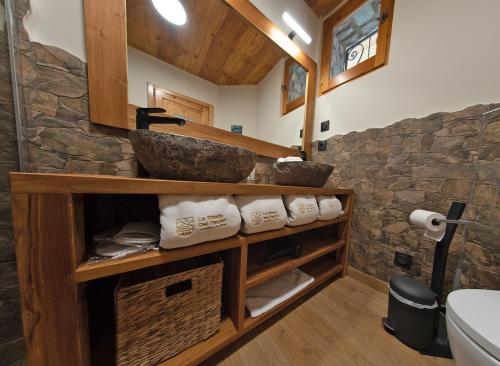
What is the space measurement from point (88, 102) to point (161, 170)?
0.45 metres

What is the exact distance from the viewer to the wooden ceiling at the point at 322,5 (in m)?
1.34

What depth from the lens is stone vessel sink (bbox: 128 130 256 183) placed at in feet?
→ 1.65

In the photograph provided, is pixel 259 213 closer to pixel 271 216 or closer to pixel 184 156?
pixel 271 216

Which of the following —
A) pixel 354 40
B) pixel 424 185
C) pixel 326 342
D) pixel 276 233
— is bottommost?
pixel 326 342

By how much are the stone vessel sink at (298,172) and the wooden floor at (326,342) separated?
697mm

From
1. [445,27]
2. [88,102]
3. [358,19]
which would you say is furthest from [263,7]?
[88,102]

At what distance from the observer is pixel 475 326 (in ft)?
1.55

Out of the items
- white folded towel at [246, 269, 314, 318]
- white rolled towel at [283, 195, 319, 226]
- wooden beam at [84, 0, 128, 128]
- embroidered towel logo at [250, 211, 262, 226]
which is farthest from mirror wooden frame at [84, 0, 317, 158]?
white folded towel at [246, 269, 314, 318]

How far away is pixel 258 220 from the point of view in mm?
655

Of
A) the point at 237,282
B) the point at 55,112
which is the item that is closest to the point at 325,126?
the point at 237,282

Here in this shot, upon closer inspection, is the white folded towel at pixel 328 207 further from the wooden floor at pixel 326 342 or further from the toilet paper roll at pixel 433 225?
the wooden floor at pixel 326 342

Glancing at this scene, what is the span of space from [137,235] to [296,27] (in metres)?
1.72

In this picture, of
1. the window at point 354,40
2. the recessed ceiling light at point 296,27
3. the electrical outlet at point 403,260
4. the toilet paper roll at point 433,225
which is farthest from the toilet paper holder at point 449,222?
the recessed ceiling light at point 296,27

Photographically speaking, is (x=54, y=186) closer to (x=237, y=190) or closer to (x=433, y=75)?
(x=237, y=190)
